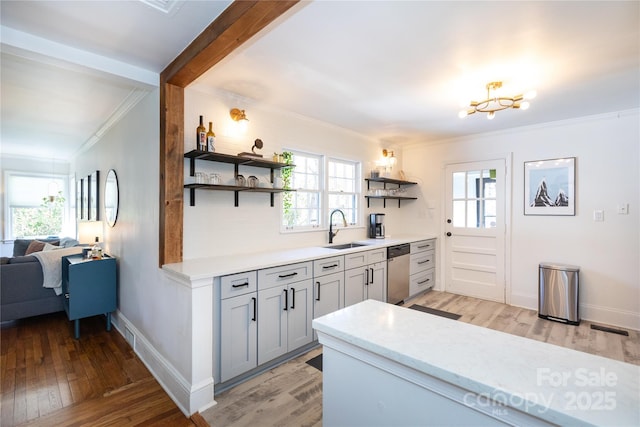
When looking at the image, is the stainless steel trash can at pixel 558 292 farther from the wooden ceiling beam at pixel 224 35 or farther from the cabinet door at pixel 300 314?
the wooden ceiling beam at pixel 224 35

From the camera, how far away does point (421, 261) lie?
4.51 metres

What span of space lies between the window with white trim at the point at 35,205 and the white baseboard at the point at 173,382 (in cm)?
523

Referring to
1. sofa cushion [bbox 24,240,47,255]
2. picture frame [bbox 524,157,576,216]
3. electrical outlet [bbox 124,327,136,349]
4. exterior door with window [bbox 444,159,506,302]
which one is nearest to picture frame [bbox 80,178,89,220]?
sofa cushion [bbox 24,240,47,255]

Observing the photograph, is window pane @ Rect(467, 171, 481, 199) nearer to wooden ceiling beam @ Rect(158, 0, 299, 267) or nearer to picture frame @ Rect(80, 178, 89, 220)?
wooden ceiling beam @ Rect(158, 0, 299, 267)

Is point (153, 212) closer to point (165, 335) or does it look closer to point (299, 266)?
point (165, 335)

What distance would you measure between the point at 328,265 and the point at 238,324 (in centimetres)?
105

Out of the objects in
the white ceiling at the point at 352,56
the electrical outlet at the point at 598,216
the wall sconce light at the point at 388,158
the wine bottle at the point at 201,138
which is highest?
the white ceiling at the point at 352,56

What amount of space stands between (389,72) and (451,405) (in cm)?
243

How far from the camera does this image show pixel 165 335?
2.37 metres

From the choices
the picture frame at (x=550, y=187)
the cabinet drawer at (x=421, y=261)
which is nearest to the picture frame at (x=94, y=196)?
the cabinet drawer at (x=421, y=261)

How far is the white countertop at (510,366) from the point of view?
0.60m

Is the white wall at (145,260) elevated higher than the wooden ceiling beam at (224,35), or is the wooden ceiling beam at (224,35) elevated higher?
the wooden ceiling beam at (224,35)

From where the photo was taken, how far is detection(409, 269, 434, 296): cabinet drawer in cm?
430

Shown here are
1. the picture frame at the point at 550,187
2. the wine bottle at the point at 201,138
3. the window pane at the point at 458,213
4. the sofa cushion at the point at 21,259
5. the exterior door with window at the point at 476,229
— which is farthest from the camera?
the window pane at the point at 458,213
